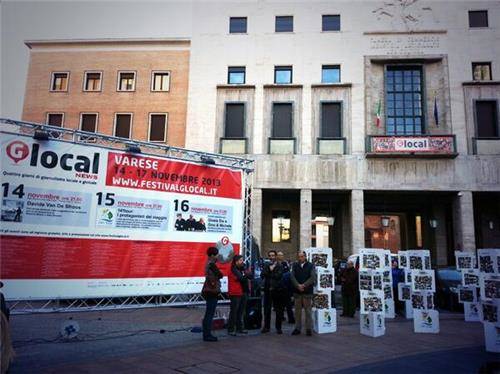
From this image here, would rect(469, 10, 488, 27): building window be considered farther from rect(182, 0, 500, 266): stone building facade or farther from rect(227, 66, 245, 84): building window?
rect(227, 66, 245, 84): building window

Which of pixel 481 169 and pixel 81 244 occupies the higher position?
pixel 481 169

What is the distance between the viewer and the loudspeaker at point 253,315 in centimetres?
976

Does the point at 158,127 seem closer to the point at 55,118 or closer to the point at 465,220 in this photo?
the point at 55,118

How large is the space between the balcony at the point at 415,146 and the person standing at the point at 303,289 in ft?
47.7

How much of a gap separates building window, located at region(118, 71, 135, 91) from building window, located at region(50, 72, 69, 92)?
3.75m

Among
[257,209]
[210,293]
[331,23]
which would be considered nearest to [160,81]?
[257,209]

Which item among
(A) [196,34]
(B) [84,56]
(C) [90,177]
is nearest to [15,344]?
(C) [90,177]

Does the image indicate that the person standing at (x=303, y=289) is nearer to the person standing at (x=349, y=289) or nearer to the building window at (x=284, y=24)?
the person standing at (x=349, y=289)

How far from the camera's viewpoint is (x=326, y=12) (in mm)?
25219

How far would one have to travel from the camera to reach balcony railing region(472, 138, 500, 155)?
22.4m

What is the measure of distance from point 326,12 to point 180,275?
71.5 feet

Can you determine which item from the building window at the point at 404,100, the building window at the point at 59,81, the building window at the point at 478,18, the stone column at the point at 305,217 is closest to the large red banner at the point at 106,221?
the stone column at the point at 305,217

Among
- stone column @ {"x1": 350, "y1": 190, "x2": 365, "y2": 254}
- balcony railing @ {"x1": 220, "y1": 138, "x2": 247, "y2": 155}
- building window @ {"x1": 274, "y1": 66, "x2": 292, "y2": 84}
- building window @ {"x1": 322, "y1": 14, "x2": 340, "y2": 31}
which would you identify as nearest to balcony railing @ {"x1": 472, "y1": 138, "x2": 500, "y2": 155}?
stone column @ {"x1": 350, "y1": 190, "x2": 365, "y2": 254}

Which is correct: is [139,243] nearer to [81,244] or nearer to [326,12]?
[81,244]
